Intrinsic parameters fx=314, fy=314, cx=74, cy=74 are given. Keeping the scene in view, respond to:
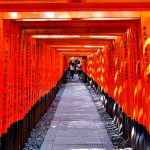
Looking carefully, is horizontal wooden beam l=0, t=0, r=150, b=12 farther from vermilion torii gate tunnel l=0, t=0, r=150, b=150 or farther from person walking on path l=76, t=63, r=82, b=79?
person walking on path l=76, t=63, r=82, b=79

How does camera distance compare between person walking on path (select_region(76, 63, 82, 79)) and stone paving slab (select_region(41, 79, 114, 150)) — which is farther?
person walking on path (select_region(76, 63, 82, 79))

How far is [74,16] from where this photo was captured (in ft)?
20.4

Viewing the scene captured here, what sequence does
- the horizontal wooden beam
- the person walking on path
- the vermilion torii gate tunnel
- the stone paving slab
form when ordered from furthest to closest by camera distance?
the person walking on path → the stone paving slab → the vermilion torii gate tunnel → the horizontal wooden beam

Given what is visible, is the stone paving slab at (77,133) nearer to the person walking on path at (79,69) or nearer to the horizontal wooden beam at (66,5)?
the horizontal wooden beam at (66,5)

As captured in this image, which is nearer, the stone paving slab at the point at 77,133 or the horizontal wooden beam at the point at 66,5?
the horizontal wooden beam at the point at 66,5

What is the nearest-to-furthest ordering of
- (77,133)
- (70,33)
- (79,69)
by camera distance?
(70,33)
(77,133)
(79,69)

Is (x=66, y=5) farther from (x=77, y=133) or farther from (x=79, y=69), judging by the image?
(x=79, y=69)

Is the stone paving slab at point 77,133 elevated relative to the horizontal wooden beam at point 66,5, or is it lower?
lower

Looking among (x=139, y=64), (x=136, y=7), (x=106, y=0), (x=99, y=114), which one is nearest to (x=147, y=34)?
(x=139, y=64)

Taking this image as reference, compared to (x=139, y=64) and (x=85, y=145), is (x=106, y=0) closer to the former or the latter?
(x=139, y=64)

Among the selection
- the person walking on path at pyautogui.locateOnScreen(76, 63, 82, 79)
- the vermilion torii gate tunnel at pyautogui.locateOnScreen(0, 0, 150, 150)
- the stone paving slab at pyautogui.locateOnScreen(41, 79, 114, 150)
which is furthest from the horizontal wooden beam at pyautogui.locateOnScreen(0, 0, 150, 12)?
the person walking on path at pyautogui.locateOnScreen(76, 63, 82, 79)

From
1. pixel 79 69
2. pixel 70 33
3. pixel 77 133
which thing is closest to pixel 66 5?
pixel 70 33

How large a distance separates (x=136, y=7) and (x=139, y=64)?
2.17m

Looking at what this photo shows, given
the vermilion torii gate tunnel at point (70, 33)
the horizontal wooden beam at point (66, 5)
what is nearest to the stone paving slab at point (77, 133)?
the vermilion torii gate tunnel at point (70, 33)
